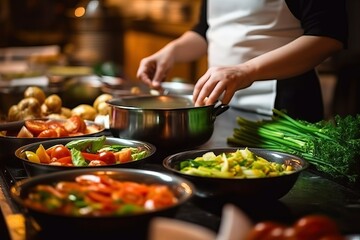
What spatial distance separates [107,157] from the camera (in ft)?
5.89

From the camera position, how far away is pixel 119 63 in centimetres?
839

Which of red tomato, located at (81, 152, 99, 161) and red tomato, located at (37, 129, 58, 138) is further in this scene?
red tomato, located at (37, 129, 58, 138)

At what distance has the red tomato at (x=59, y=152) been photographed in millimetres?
1827

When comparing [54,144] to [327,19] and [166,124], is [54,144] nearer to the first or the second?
[166,124]

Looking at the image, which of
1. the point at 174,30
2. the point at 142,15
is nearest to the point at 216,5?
the point at 174,30

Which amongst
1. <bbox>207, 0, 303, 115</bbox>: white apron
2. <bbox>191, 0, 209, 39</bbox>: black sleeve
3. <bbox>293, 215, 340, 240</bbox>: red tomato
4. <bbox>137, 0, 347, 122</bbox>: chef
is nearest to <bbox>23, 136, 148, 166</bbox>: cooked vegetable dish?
<bbox>137, 0, 347, 122</bbox>: chef

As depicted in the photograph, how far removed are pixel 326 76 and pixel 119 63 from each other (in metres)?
3.72

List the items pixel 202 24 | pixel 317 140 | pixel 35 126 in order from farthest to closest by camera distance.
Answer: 1. pixel 202 24
2. pixel 35 126
3. pixel 317 140

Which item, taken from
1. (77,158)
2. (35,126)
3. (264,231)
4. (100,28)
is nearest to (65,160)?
(77,158)

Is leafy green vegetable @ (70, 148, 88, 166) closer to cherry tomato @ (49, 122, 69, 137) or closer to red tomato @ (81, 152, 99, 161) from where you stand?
red tomato @ (81, 152, 99, 161)

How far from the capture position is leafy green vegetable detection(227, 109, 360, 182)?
180cm

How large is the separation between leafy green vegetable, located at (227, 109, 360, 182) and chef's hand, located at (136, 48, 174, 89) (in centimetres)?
65

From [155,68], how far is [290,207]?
4.71 ft

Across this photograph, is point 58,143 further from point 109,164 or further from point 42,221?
point 42,221
